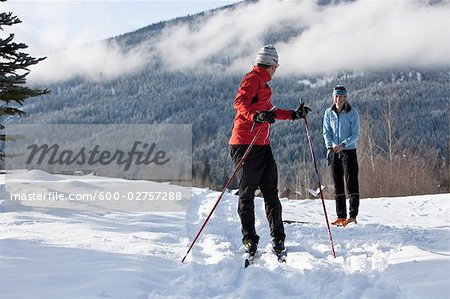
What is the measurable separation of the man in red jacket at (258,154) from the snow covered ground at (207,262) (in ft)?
1.12

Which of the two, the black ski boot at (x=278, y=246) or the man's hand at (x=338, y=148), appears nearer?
the black ski boot at (x=278, y=246)

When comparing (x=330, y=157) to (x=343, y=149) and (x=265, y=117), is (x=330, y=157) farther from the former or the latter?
(x=265, y=117)

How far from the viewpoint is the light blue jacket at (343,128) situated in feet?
23.8

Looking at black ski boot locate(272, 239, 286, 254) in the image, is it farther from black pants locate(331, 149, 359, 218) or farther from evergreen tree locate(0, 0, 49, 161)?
evergreen tree locate(0, 0, 49, 161)

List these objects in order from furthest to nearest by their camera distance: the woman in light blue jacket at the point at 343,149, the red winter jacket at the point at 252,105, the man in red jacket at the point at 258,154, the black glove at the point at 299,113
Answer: the woman in light blue jacket at the point at 343,149 < the black glove at the point at 299,113 < the man in red jacket at the point at 258,154 < the red winter jacket at the point at 252,105

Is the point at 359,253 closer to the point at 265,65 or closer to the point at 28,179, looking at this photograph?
the point at 265,65

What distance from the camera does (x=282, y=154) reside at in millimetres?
97750

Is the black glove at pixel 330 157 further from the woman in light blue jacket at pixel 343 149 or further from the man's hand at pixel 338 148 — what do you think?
the man's hand at pixel 338 148

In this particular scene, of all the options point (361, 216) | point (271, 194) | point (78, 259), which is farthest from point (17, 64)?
point (361, 216)

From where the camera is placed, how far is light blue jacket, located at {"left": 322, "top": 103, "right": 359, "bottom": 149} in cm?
726

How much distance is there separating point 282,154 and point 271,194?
9315cm

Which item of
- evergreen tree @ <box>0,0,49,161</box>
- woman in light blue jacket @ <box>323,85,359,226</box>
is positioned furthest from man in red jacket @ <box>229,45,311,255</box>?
evergreen tree @ <box>0,0,49,161</box>

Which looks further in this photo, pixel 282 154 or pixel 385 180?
pixel 282 154

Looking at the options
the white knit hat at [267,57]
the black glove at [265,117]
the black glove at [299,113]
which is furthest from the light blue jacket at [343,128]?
the black glove at [265,117]
